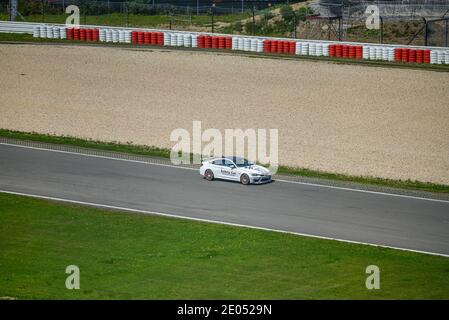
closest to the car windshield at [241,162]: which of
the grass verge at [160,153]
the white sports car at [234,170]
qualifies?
the white sports car at [234,170]

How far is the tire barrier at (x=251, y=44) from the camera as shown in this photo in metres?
68.4

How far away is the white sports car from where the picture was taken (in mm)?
41156

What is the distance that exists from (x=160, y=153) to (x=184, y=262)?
16849 mm

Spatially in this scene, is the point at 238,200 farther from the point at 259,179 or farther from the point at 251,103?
the point at 251,103

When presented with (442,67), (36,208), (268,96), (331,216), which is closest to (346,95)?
(268,96)

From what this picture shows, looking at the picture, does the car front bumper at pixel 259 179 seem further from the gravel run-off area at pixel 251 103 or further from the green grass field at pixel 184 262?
the green grass field at pixel 184 262

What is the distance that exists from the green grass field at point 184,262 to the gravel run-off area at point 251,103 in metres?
11.5

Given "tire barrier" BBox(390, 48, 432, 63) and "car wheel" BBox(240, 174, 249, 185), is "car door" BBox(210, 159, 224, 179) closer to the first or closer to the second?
"car wheel" BBox(240, 174, 249, 185)

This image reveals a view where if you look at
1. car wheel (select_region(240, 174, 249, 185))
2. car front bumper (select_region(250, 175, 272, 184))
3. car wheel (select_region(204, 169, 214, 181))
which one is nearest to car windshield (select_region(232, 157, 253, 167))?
A: car wheel (select_region(240, 174, 249, 185))

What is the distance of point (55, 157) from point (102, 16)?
51513 millimetres

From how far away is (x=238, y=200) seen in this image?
38969 millimetres

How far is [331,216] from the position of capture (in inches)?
1437

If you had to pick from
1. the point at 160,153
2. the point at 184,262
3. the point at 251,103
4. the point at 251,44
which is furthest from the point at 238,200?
the point at 251,44
